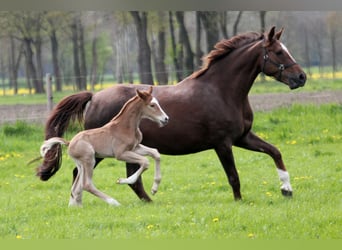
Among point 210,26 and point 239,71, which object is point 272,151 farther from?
point 210,26

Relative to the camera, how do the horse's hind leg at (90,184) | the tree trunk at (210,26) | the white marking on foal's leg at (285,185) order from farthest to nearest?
the tree trunk at (210,26), the white marking on foal's leg at (285,185), the horse's hind leg at (90,184)

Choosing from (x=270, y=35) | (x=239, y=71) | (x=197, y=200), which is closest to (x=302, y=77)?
(x=270, y=35)

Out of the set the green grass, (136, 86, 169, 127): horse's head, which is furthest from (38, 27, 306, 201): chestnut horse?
(136, 86, 169, 127): horse's head

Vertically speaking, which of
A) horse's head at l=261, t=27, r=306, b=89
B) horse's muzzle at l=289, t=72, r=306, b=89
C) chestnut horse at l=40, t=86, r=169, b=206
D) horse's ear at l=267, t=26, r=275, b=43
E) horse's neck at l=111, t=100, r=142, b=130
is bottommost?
chestnut horse at l=40, t=86, r=169, b=206

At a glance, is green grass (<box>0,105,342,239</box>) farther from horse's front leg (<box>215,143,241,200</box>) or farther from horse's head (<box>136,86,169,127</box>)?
horse's head (<box>136,86,169,127</box>)

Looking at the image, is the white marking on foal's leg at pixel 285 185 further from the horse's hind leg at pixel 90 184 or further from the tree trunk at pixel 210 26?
the tree trunk at pixel 210 26

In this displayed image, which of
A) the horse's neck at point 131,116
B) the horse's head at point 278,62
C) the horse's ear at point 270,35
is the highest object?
the horse's ear at point 270,35

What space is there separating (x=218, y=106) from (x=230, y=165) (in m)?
0.74

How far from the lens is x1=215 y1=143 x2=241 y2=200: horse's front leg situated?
7898mm

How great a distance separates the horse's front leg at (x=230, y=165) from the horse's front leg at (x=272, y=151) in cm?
37

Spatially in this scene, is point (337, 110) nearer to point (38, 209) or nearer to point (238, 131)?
point (238, 131)

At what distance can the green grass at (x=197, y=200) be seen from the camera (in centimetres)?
581

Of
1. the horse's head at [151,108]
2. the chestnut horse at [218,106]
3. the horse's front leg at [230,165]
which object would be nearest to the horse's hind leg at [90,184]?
the chestnut horse at [218,106]

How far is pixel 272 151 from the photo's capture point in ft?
26.7
